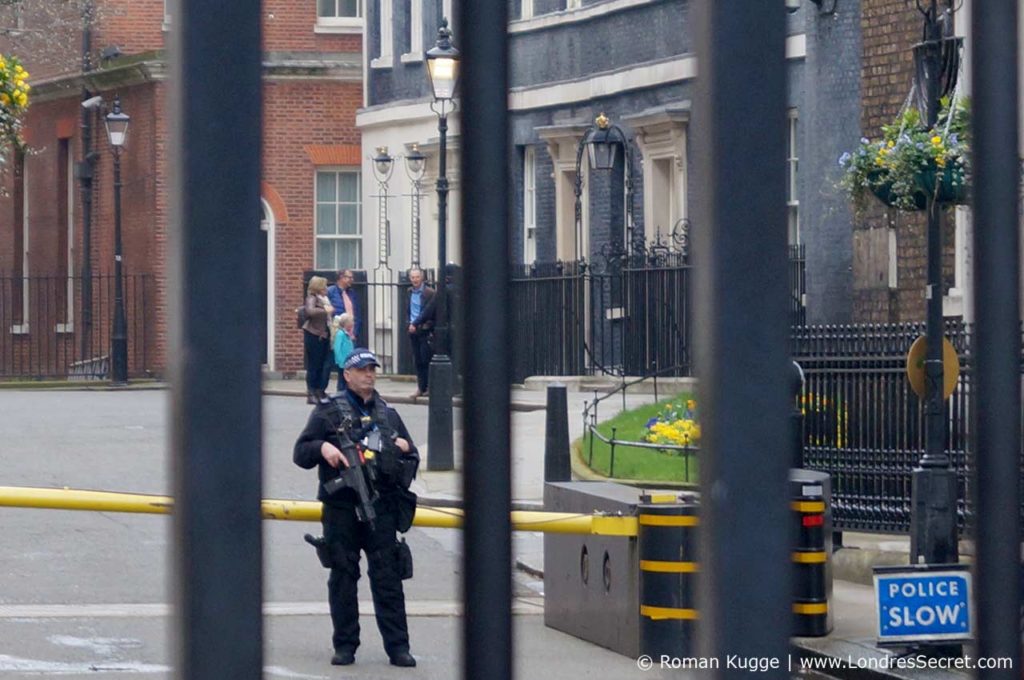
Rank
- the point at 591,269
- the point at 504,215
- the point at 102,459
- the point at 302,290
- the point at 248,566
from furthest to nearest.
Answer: the point at 302,290 < the point at 591,269 < the point at 102,459 < the point at 504,215 < the point at 248,566

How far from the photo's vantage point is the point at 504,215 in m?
1.43

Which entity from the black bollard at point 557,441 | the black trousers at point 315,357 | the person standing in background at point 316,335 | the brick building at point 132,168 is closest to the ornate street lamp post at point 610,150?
the person standing in background at point 316,335

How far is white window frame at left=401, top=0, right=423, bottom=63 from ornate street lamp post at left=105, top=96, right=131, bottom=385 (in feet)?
17.8

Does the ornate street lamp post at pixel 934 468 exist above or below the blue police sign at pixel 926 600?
above

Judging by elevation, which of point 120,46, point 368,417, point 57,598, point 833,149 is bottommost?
point 57,598

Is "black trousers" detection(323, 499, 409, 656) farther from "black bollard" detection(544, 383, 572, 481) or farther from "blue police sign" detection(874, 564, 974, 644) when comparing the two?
"black bollard" detection(544, 383, 572, 481)

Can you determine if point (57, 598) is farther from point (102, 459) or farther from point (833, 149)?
point (833, 149)

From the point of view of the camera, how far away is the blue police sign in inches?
289

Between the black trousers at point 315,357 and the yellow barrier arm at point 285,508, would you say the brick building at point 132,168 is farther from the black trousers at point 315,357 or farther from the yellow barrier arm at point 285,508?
the yellow barrier arm at point 285,508

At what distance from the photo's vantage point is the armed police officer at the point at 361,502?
877 cm

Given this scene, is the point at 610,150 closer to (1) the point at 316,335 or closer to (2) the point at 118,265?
(1) the point at 316,335

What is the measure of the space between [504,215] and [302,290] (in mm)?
30700

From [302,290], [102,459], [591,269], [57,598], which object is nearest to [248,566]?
[57,598]

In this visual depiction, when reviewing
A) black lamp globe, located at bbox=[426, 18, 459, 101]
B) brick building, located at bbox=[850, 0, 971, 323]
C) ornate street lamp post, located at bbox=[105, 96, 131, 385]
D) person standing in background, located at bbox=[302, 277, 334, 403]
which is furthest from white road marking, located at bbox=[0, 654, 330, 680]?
ornate street lamp post, located at bbox=[105, 96, 131, 385]
